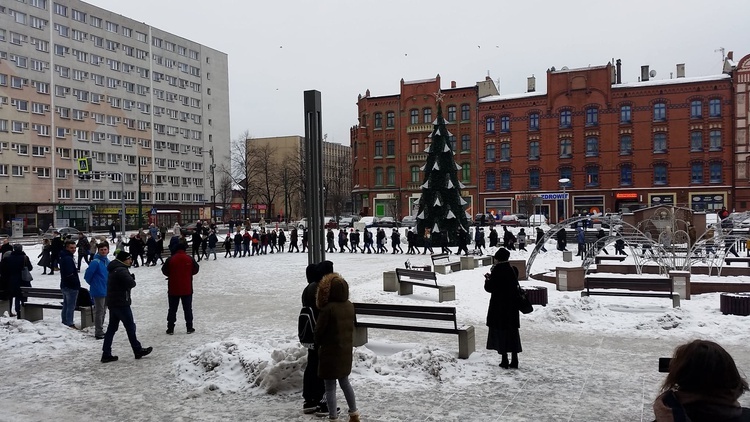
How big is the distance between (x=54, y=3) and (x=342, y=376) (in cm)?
7125

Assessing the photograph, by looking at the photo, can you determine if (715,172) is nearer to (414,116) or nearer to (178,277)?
(414,116)

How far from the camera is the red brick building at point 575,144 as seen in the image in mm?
53312

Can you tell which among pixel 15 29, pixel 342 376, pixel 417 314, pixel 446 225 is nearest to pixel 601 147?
pixel 446 225

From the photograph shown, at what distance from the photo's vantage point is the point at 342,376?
18.7 feet

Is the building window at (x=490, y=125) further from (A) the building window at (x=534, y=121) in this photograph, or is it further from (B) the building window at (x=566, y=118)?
(B) the building window at (x=566, y=118)

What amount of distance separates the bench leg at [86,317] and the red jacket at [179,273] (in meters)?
1.89

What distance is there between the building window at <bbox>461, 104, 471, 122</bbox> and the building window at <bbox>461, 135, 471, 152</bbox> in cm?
185

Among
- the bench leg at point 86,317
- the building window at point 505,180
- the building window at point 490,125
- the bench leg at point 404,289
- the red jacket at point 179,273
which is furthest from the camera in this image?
the building window at point 490,125

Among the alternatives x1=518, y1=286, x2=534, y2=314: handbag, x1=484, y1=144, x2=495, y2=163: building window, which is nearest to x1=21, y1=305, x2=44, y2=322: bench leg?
x1=518, y1=286, x2=534, y2=314: handbag

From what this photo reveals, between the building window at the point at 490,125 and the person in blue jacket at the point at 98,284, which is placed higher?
the building window at the point at 490,125

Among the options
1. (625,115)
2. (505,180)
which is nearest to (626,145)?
(625,115)

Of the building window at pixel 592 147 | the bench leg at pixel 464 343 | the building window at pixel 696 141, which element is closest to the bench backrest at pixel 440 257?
the bench leg at pixel 464 343

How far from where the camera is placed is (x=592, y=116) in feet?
187

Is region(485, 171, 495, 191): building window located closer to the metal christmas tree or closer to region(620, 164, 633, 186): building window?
region(620, 164, 633, 186): building window
